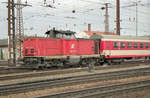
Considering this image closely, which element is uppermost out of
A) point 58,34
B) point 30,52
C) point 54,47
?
point 58,34

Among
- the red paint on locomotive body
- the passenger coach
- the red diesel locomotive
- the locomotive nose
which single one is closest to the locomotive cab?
the red diesel locomotive

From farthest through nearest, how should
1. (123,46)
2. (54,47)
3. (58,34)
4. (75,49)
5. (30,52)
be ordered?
(123,46)
(75,49)
(58,34)
(54,47)
(30,52)

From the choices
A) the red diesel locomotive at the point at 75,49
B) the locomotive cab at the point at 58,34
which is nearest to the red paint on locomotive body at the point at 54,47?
the red diesel locomotive at the point at 75,49

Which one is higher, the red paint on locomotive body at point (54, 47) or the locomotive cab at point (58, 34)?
the locomotive cab at point (58, 34)

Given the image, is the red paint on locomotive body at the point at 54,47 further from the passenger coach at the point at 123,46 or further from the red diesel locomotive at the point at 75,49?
the passenger coach at the point at 123,46

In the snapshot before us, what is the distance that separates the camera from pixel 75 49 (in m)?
22.0

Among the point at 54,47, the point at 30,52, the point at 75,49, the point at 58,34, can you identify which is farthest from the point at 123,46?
the point at 30,52

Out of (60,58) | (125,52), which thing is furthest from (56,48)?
(125,52)

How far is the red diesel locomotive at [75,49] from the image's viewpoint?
1988cm

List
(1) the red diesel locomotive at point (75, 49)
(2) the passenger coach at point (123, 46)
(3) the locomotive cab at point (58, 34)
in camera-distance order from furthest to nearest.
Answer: (2) the passenger coach at point (123, 46) → (3) the locomotive cab at point (58, 34) → (1) the red diesel locomotive at point (75, 49)

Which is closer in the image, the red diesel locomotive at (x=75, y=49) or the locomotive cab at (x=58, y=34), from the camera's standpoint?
the red diesel locomotive at (x=75, y=49)

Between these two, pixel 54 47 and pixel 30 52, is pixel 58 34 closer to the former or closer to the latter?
pixel 54 47

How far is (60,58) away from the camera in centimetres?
2083

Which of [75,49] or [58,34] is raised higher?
[58,34]
